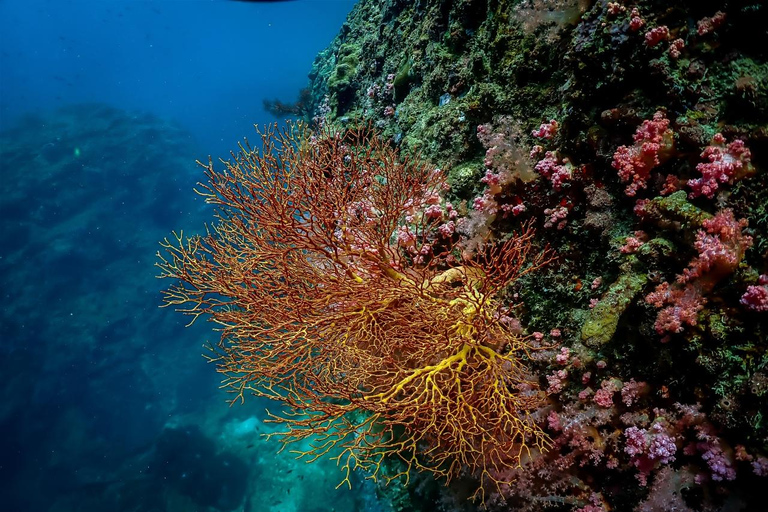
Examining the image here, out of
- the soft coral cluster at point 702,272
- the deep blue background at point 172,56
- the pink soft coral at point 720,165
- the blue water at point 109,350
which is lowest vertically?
the soft coral cluster at point 702,272

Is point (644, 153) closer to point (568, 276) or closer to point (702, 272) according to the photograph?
point (702, 272)

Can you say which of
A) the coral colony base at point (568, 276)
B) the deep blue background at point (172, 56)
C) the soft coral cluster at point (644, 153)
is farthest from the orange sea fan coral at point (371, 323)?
the deep blue background at point (172, 56)

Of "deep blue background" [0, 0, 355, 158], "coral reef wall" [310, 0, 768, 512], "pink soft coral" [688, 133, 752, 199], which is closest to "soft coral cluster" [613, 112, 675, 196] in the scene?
"coral reef wall" [310, 0, 768, 512]

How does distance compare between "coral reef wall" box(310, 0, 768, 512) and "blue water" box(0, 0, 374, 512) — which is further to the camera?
"blue water" box(0, 0, 374, 512)

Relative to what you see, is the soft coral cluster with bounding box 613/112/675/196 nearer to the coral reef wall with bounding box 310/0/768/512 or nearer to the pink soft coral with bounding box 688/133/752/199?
the coral reef wall with bounding box 310/0/768/512

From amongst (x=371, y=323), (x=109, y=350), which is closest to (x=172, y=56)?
(x=109, y=350)

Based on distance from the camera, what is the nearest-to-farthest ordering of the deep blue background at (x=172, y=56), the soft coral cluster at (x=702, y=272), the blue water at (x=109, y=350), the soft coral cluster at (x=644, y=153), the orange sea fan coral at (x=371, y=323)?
the soft coral cluster at (x=702, y=272)
the soft coral cluster at (x=644, y=153)
the orange sea fan coral at (x=371, y=323)
the blue water at (x=109, y=350)
the deep blue background at (x=172, y=56)

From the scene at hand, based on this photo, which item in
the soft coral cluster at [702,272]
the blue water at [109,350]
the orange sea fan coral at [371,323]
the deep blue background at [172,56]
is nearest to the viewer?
the soft coral cluster at [702,272]

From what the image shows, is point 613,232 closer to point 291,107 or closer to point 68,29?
point 291,107

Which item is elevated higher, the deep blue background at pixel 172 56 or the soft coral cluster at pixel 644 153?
the deep blue background at pixel 172 56

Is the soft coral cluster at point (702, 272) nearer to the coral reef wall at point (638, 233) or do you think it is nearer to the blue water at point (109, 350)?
the coral reef wall at point (638, 233)

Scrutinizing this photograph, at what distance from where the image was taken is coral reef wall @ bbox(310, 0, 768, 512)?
2.71 metres

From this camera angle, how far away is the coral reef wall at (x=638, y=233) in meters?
2.71

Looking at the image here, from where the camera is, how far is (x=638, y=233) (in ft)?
10.8
